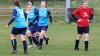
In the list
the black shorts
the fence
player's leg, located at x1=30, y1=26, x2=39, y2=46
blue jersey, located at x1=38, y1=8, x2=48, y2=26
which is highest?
blue jersey, located at x1=38, y1=8, x2=48, y2=26

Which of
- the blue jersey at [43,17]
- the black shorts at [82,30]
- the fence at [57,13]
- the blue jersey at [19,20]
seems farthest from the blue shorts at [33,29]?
the fence at [57,13]

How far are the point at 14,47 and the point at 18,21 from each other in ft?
2.99

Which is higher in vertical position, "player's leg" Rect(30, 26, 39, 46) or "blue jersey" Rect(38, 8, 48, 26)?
"blue jersey" Rect(38, 8, 48, 26)

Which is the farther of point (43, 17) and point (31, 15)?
point (43, 17)

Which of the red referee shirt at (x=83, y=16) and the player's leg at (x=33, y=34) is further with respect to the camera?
the player's leg at (x=33, y=34)

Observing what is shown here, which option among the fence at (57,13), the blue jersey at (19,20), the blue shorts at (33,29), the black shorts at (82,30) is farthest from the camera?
the fence at (57,13)

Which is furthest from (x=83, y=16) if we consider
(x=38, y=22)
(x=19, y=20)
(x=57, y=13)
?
(x=57, y=13)

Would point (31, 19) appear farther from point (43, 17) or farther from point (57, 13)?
point (57, 13)

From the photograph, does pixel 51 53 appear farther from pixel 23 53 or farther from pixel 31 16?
pixel 31 16

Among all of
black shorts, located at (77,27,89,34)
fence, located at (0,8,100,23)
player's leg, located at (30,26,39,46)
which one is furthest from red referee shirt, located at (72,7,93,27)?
fence, located at (0,8,100,23)

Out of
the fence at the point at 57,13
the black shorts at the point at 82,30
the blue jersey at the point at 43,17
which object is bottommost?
the fence at the point at 57,13

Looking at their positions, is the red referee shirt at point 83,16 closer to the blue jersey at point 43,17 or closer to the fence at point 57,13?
the blue jersey at point 43,17

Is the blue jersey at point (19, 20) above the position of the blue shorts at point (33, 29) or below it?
above

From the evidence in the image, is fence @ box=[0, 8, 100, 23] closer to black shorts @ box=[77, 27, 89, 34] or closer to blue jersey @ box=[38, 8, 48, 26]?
blue jersey @ box=[38, 8, 48, 26]
